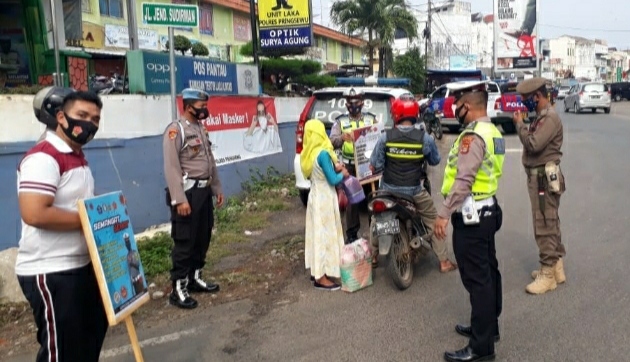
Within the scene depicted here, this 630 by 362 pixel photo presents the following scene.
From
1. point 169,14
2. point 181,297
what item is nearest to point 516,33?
point 169,14

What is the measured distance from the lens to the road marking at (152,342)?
182 inches

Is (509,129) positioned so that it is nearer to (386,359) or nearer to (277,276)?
(277,276)

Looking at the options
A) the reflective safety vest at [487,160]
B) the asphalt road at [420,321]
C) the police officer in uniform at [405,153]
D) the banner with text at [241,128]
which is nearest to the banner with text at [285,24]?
the banner with text at [241,128]

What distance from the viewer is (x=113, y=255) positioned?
3.23 metres

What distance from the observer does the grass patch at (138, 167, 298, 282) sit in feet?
22.6

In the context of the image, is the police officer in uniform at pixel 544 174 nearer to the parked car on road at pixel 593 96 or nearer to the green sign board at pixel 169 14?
the green sign board at pixel 169 14

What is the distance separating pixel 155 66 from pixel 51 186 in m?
5.88

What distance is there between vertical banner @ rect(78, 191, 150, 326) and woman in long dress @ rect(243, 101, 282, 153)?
6.88 m

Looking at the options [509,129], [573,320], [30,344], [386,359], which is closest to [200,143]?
[30,344]

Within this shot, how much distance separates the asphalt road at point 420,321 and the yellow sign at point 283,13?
9574 millimetres

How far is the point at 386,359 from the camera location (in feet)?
14.0

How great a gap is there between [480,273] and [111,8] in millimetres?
20502

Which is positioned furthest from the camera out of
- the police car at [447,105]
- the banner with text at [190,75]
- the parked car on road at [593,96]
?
the parked car on road at [593,96]

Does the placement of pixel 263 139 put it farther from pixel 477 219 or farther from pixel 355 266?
pixel 477 219
